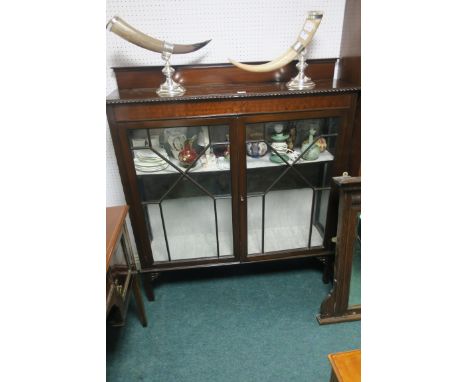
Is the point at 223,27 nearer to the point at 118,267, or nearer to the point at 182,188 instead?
the point at 182,188

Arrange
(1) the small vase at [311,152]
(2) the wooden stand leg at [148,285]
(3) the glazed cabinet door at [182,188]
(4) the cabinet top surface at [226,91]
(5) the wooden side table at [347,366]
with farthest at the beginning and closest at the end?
(2) the wooden stand leg at [148,285] → (1) the small vase at [311,152] → (3) the glazed cabinet door at [182,188] → (4) the cabinet top surface at [226,91] → (5) the wooden side table at [347,366]

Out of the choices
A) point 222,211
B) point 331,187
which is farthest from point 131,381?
point 331,187

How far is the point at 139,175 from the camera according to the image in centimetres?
141

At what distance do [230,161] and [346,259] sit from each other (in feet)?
2.40

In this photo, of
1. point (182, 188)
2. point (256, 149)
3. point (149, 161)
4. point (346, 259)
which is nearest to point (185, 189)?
point (182, 188)

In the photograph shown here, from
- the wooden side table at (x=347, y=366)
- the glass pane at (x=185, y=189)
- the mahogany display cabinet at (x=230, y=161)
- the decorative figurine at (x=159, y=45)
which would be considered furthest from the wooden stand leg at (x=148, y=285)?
the wooden side table at (x=347, y=366)

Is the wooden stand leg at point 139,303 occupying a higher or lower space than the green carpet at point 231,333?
higher

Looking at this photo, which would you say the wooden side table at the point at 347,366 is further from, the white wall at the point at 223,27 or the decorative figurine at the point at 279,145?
the white wall at the point at 223,27

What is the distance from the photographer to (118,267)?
49.1 inches

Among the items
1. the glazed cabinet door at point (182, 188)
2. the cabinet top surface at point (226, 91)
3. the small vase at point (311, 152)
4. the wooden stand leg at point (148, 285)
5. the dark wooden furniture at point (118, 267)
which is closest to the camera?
the dark wooden furniture at point (118, 267)

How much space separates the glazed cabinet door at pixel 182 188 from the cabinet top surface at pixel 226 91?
10 centimetres

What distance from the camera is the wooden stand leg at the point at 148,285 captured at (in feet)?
5.44
